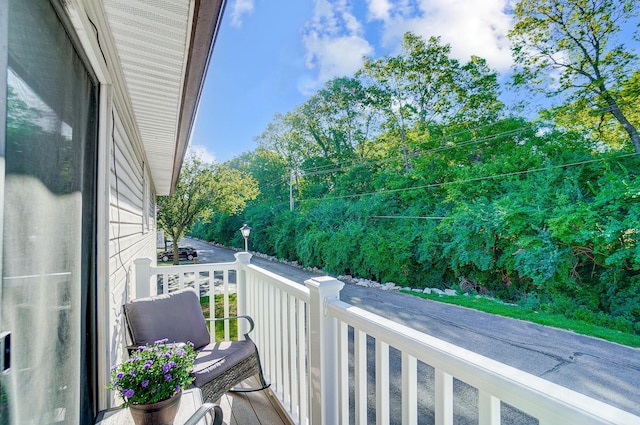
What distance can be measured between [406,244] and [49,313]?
32.1 feet

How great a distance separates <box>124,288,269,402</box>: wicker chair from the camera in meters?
2.05

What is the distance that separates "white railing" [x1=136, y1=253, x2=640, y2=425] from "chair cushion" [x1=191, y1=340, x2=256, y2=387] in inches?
9.1

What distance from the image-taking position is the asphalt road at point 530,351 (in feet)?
12.1

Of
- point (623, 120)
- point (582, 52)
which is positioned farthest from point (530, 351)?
point (582, 52)

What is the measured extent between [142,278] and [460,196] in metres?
8.94

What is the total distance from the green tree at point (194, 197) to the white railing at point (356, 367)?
11.1 meters

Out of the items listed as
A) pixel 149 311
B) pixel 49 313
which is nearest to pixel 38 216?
pixel 49 313

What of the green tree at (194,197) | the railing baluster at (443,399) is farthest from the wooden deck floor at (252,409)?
the green tree at (194,197)

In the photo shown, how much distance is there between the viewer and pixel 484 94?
11.3 metres

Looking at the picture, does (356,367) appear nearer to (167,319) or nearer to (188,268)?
(167,319)

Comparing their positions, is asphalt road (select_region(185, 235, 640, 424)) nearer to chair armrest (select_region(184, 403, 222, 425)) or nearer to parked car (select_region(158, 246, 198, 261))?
chair armrest (select_region(184, 403, 222, 425))

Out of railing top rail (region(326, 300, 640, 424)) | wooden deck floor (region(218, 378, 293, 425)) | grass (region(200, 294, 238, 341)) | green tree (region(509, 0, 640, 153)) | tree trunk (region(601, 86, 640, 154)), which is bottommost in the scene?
grass (region(200, 294, 238, 341))

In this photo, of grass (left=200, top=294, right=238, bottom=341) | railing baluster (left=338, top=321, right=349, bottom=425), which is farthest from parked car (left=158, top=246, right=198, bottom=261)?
railing baluster (left=338, top=321, right=349, bottom=425)

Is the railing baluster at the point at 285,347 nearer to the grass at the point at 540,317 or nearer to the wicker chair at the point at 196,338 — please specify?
the wicker chair at the point at 196,338
